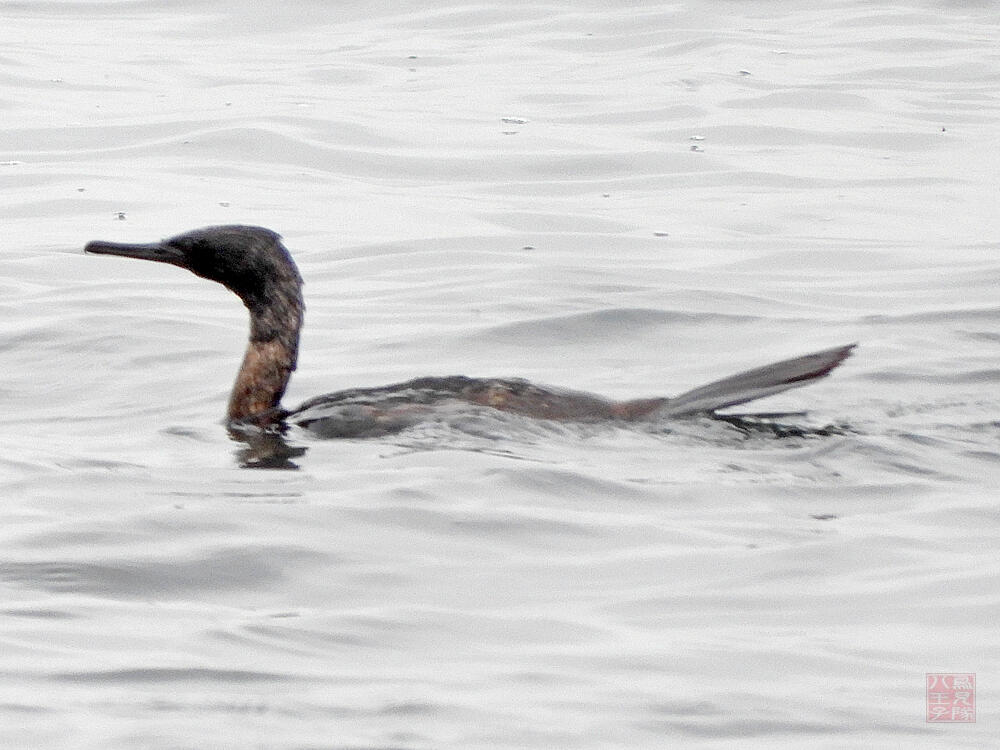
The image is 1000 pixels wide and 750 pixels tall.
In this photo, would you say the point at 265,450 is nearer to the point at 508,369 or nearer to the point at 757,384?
the point at 757,384

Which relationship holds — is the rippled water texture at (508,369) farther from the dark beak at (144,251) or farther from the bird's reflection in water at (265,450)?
the dark beak at (144,251)

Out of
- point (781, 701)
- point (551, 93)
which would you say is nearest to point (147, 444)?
point (781, 701)

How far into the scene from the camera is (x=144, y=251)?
891 cm

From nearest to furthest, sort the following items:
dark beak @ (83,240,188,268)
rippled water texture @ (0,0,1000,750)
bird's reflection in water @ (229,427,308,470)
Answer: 1. rippled water texture @ (0,0,1000,750)
2. bird's reflection in water @ (229,427,308,470)
3. dark beak @ (83,240,188,268)

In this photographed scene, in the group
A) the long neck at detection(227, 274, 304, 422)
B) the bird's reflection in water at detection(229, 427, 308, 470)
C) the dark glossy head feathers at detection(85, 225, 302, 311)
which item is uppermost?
the dark glossy head feathers at detection(85, 225, 302, 311)

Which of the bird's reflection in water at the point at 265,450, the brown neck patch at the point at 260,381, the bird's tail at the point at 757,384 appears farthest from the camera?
the brown neck patch at the point at 260,381

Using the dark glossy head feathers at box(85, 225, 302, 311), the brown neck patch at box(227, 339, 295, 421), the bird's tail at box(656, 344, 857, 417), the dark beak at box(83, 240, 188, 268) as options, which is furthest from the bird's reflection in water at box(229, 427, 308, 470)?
the bird's tail at box(656, 344, 857, 417)

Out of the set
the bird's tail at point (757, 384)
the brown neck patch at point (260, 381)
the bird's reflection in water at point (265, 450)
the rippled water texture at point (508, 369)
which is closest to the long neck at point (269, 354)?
the brown neck patch at point (260, 381)

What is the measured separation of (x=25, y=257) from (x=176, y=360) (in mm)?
3005

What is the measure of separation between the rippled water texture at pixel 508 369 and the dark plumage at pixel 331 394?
17 centimetres

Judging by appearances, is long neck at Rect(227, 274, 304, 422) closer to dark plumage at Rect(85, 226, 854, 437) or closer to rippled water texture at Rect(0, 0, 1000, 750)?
dark plumage at Rect(85, 226, 854, 437)

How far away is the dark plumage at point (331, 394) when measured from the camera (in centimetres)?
826

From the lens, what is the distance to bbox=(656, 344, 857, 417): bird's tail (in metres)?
8.16

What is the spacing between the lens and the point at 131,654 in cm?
547
